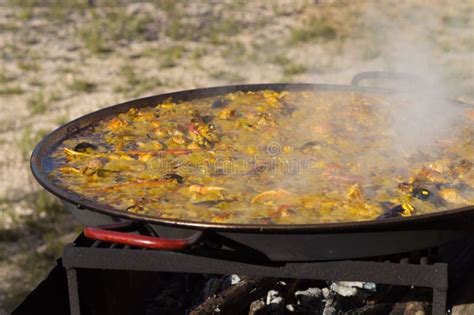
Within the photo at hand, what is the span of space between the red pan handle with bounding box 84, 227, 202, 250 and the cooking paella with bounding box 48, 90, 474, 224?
0.18 metres

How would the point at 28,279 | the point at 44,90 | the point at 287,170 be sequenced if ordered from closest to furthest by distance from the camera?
the point at 287,170 → the point at 28,279 → the point at 44,90

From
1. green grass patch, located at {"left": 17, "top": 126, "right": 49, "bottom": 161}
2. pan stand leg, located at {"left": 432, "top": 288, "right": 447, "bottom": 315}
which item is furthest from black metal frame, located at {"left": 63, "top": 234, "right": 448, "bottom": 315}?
green grass patch, located at {"left": 17, "top": 126, "right": 49, "bottom": 161}

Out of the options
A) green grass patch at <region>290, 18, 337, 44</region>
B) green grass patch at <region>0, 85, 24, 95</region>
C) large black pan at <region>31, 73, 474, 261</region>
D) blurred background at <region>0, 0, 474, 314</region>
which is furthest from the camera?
green grass patch at <region>290, 18, 337, 44</region>

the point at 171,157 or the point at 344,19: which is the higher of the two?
the point at 171,157

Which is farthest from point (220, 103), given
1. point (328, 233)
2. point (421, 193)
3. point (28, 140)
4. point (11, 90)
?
point (11, 90)

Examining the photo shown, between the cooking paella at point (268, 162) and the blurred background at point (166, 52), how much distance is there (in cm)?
171

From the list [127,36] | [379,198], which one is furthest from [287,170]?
[127,36]

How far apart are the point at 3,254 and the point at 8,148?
2.22 meters

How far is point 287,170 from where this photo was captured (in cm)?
338

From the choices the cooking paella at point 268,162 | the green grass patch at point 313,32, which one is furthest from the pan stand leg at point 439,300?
the green grass patch at point 313,32

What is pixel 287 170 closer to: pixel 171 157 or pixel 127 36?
pixel 171 157

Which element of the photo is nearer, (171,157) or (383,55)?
(171,157)

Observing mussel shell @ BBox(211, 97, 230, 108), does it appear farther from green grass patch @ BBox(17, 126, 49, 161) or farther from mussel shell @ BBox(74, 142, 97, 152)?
green grass patch @ BBox(17, 126, 49, 161)

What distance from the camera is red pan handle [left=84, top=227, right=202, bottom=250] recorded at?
8.45ft
